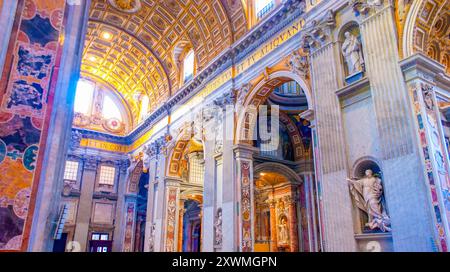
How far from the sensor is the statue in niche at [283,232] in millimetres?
14039

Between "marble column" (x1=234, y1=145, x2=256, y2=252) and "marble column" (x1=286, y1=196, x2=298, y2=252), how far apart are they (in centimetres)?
340

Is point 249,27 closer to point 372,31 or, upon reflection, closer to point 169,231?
A: point 372,31

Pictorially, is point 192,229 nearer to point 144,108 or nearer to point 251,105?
point 144,108

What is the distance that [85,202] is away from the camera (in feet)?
64.3

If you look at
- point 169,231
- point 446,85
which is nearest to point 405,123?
point 446,85

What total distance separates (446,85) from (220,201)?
23.4 ft

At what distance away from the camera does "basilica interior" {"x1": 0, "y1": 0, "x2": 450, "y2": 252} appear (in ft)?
13.4

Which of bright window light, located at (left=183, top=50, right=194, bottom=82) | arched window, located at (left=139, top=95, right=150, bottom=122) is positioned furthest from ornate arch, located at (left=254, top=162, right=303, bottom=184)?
arched window, located at (left=139, top=95, right=150, bottom=122)

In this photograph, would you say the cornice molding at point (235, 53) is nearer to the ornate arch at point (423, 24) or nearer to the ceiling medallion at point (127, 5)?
the ornate arch at point (423, 24)

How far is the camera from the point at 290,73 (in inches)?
393

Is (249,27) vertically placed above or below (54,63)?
above

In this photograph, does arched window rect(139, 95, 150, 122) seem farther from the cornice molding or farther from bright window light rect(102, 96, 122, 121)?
bright window light rect(102, 96, 122, 121)

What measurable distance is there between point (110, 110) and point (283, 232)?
1298 centimetres
